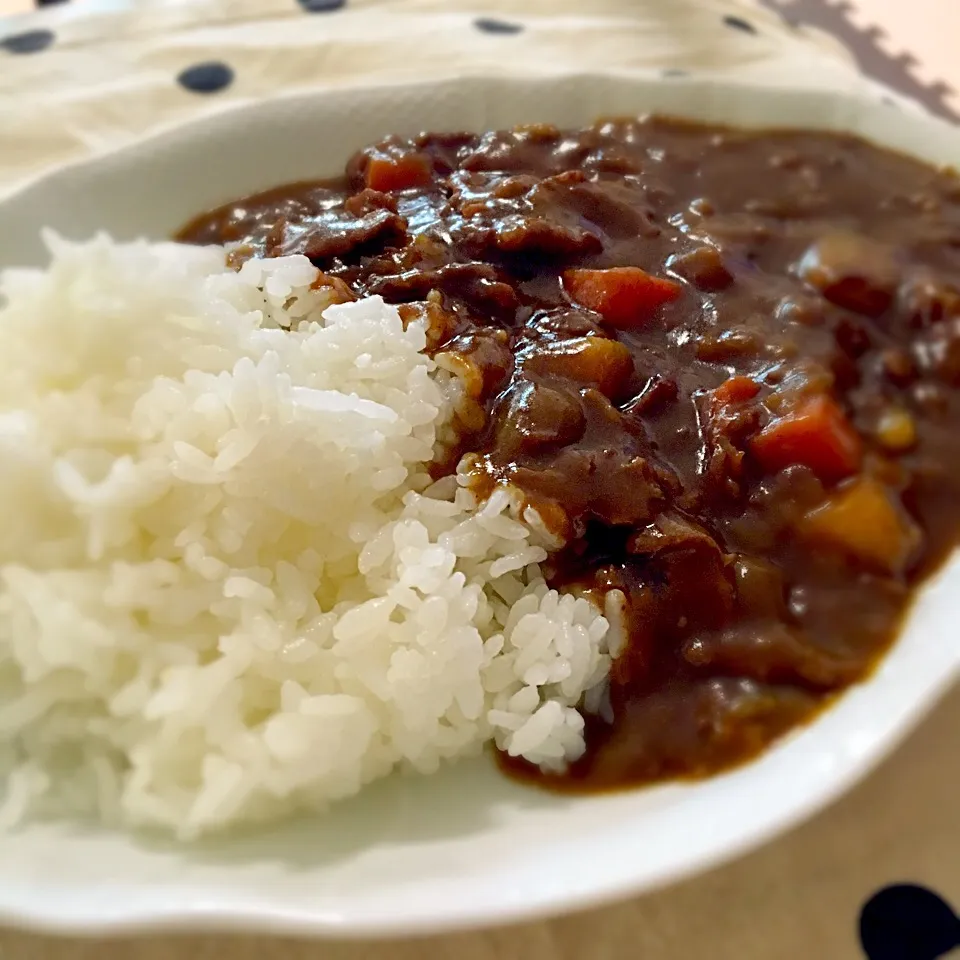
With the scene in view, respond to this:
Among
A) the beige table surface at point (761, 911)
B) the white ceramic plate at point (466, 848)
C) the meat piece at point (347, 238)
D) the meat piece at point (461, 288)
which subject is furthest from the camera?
the meat piece at point (347, 238)

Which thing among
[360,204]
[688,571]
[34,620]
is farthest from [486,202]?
[34,620]

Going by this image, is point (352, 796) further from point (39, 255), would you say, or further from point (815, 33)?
point (815, 33)

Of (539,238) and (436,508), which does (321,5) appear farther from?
(436,508)

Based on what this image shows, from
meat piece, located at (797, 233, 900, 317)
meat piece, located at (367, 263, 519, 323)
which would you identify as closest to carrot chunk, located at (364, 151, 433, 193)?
meat piece, located at (367, 263, 519, 323)

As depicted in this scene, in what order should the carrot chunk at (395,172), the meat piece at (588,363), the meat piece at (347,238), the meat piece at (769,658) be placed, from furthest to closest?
the carrot chunk at (395,172) < the meat piece at (347,238) < the meat piece at (588,363) < the meat piece at (769,658)

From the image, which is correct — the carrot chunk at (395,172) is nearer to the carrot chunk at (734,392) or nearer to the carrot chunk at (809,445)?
the carrot chunk at (734,392)

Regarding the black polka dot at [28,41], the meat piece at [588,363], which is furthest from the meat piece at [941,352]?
the black polka dot at [28,41]

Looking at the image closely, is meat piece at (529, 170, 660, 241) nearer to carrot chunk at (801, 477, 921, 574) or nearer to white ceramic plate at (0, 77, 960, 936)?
carrot chunk at (801, 477, 921, 574)
